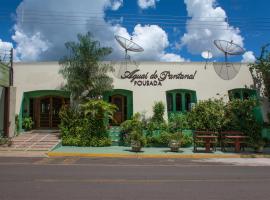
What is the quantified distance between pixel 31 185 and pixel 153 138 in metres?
13.3

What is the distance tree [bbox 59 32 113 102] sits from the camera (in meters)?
22.3

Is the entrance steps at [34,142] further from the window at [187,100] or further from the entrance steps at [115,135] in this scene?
the window at [187,100]

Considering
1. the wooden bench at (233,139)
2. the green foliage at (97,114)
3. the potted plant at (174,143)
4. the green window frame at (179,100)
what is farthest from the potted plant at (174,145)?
the green window frame at (179,100)

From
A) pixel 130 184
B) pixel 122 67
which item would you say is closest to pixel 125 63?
pixel 122 67

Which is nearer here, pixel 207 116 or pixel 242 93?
pixel 207 116

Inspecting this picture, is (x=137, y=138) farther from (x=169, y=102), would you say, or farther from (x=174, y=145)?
(x=169, y=102)

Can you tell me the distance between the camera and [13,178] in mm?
9898

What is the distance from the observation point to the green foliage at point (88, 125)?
2105 cm

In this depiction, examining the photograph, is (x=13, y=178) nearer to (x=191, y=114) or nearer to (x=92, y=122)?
(x=92, y=122)

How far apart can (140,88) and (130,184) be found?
51.0ft

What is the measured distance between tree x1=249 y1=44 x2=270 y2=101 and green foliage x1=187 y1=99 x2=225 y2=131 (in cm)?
361

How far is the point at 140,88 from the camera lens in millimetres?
24547

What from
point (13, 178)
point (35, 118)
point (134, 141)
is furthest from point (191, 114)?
point (13, 178)

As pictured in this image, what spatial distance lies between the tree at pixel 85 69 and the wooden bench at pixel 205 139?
21.5 ft
